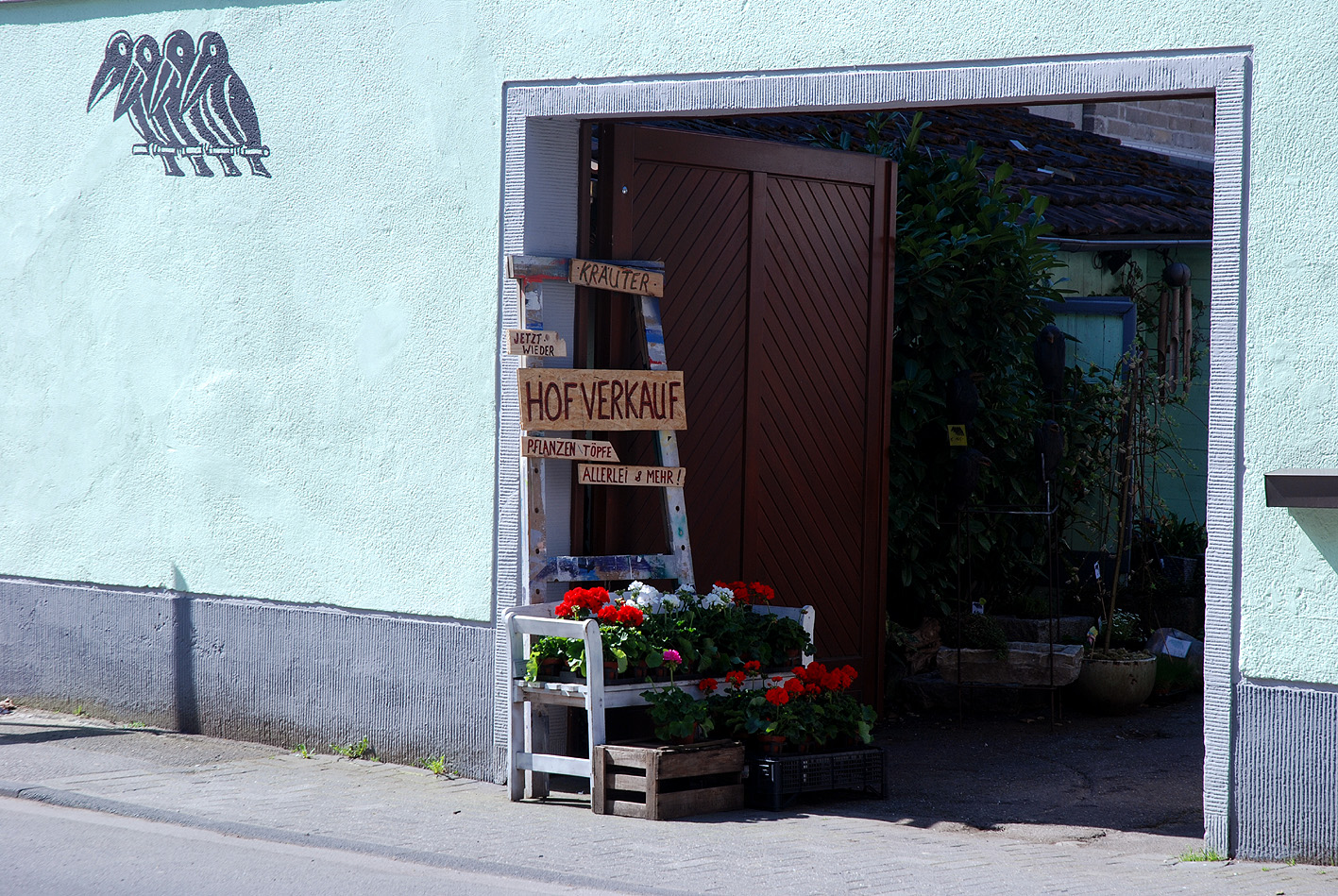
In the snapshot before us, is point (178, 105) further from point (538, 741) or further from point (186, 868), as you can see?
point (186, 868)

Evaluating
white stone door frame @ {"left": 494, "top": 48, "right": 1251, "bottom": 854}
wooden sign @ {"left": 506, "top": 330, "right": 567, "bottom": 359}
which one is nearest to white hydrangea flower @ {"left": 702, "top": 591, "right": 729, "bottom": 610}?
white stone door frame @ {"left": 494, "top": 48, "right": 1251, "bottom": 854}

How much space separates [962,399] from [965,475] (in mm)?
439

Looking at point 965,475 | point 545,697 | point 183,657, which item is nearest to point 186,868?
point 545,697

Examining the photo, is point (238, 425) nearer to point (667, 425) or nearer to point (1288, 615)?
point (667, 425)

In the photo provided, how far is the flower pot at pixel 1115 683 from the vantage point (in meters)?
8.51

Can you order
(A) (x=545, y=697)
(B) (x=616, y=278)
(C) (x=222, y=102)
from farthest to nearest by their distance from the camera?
(C) (x=222, y=102)
(B) (x=616, y=278)
(A) (x=545, y=697)

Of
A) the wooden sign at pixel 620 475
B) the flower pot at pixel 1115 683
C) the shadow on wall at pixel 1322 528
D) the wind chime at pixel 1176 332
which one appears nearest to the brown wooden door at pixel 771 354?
the wooden sign at pixel 620 475

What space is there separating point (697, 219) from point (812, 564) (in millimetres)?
1904

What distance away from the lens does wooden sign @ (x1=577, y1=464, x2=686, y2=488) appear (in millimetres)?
6473

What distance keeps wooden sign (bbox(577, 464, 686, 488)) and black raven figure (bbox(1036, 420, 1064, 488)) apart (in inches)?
115

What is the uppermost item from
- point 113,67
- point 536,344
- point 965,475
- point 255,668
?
Result: point 113,67

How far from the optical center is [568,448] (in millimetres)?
6410

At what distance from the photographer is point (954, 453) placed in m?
8.73

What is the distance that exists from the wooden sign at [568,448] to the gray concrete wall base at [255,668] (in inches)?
33.4
